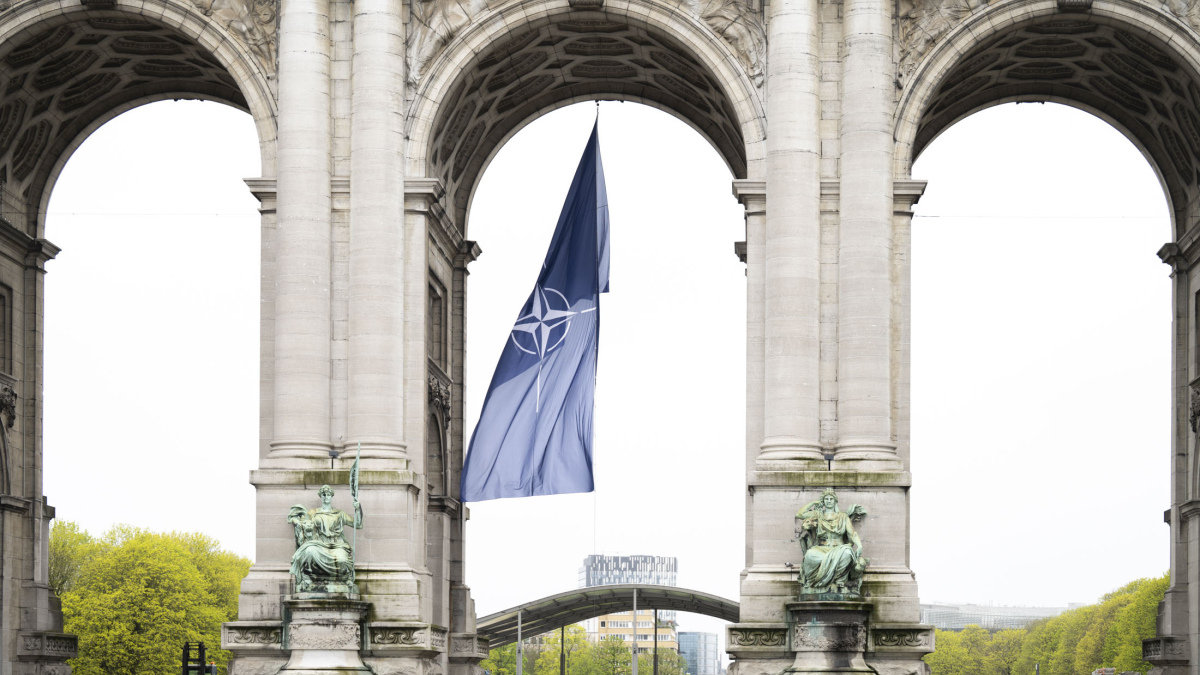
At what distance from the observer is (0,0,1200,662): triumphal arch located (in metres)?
43.6

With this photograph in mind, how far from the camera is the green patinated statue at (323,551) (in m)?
42.6

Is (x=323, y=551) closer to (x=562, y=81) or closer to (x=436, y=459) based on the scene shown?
(x=436, y=459)

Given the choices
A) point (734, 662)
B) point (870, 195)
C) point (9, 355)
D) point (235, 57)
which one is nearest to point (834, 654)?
point (734, 662)

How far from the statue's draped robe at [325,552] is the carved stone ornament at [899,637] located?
11048mm

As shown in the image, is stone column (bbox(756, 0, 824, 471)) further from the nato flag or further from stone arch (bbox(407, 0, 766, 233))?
the nato flag

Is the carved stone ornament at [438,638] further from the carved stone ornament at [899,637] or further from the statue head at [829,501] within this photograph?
the carved stone ornament at [899,637]

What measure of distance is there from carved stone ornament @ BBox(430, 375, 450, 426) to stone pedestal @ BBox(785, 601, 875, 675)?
12.9m

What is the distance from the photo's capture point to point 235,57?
1849 inches

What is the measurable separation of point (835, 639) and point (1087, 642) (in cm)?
10542

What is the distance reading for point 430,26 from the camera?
46.7 meters

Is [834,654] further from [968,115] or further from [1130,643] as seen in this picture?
[1130,643]

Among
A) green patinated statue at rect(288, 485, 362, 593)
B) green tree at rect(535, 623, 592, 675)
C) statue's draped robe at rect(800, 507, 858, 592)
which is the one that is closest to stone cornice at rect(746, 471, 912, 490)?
statue's draped robe at rect(800, 507, 858, 592)

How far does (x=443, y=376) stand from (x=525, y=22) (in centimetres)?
1010

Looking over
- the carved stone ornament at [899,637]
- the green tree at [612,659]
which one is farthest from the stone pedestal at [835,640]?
the green tree at [612,659]
